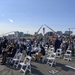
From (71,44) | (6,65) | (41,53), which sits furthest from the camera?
(71,44)

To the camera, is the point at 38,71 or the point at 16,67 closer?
the point at 38,71

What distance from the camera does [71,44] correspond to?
17516 millimetres

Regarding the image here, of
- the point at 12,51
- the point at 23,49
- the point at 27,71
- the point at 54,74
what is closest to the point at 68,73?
the point at 54,74

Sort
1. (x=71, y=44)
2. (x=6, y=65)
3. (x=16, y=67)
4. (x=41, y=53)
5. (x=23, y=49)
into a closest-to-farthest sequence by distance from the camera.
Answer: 1. (x=16, y=67)
2. (x=6, y=65)
3. (x=41, y=53)
4. (x=23, y=49)
5. (x=71, y=44)

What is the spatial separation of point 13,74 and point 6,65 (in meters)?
2.59

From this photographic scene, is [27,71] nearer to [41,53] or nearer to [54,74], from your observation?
[54,74]

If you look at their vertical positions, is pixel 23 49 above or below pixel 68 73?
above

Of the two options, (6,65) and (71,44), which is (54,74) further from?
(71,44)

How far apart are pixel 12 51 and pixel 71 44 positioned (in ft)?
23.1

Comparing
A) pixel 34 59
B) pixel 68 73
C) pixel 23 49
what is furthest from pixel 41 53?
pixel 68 73

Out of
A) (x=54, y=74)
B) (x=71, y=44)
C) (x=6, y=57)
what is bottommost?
(x=54, y=74)

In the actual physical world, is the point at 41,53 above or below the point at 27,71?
above

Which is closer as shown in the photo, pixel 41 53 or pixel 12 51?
pixel 12 51

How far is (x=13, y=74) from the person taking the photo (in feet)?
31.4
